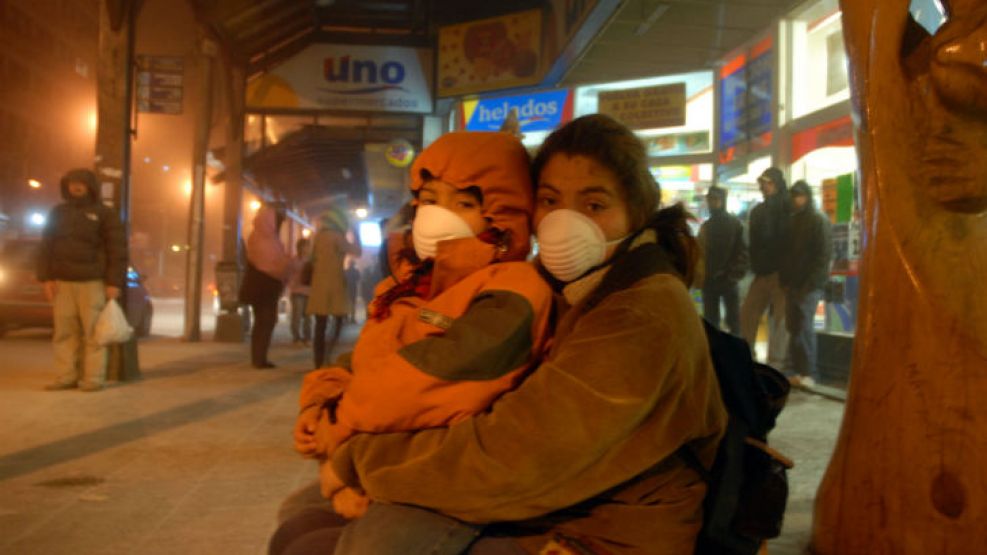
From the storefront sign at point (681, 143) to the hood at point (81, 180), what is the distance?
252 inches

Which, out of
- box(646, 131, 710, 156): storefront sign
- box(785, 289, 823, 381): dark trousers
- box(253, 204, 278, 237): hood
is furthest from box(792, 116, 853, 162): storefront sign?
box(253, 204, 278, 237): hood

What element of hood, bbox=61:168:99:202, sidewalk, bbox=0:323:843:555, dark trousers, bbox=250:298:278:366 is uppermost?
hood, bbox=61:168:99:202

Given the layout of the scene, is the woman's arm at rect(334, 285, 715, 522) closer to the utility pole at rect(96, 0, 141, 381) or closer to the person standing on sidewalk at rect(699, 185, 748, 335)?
the person standing on sidewalk at rect(699, 185, 748, 335)

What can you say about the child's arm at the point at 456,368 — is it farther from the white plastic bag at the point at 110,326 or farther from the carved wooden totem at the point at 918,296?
the white plastic bag at the point at 110,326

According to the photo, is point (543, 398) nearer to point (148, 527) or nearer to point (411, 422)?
point (411, 422)

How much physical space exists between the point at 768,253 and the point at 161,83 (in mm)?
8993

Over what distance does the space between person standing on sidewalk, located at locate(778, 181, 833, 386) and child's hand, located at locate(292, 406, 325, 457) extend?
612cm

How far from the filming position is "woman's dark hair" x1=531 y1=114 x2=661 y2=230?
5.25 ft

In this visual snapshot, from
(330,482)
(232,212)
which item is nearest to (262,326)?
(232,212)

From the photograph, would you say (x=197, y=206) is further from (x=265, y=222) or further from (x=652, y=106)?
(x=652, y=106)

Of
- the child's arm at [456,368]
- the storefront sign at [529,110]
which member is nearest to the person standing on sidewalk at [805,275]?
the storefront sign at [529,110]

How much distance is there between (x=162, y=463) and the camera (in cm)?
449

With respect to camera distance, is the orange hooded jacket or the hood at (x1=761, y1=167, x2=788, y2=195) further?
the hood at (x1=761, y1=167, x2=788, y2=195)

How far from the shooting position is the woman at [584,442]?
1272mm
